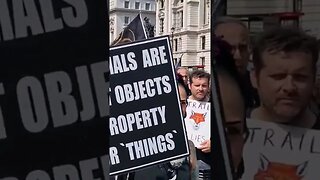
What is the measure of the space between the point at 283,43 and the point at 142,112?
2206 mm

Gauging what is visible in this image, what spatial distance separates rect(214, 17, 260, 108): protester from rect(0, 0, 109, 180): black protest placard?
14.0 inches

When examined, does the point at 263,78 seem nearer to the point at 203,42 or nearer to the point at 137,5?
the point at 203,42

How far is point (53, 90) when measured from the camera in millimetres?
1976

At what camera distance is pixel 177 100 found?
4.22 metres

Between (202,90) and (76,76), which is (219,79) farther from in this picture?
(202,90)

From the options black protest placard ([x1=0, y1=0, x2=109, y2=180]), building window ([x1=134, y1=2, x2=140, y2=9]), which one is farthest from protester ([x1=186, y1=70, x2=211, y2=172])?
building window ([x1=134, y1=2, x2=140, y2=9])

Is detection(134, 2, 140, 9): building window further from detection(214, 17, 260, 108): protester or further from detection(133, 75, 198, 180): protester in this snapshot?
detection(214, 17, 260, 108): protester

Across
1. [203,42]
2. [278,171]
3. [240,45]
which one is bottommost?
[203,42]

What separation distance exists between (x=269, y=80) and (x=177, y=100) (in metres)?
2.22

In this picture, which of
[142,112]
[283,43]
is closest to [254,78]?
[283,43]

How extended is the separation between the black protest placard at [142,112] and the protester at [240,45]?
6.63 feet

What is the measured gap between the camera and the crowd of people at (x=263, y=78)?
6.50 ft

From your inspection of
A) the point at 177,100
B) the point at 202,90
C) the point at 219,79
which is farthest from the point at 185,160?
the point at 219,79

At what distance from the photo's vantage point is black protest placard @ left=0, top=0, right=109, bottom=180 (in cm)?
193
